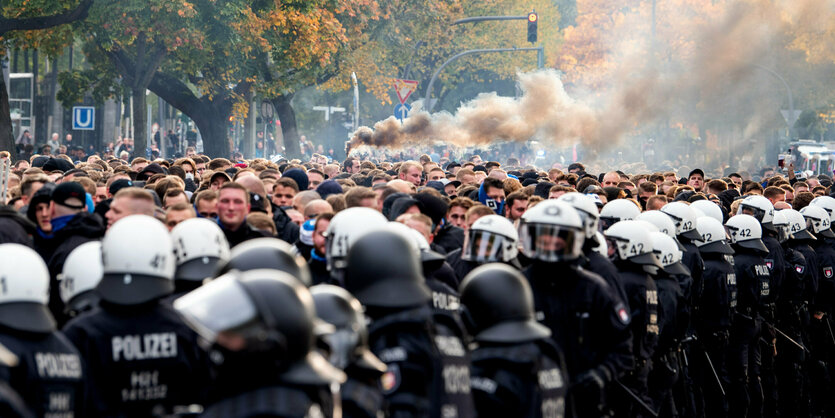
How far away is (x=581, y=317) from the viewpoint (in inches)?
264

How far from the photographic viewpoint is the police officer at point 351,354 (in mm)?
4137

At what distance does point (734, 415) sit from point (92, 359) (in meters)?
7.84

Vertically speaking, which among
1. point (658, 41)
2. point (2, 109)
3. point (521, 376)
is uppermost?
point (658, 41)

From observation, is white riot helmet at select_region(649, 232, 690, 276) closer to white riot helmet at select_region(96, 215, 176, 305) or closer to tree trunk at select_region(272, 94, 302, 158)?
white riot helmet at select_region(96, 215, 176, 305)

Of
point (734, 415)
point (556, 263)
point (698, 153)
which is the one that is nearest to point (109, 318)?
point (556, 263)

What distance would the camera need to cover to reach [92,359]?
16.0 ft

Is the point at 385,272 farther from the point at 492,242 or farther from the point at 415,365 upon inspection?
the point at 492,242

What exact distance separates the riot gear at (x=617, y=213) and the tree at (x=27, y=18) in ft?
48.6

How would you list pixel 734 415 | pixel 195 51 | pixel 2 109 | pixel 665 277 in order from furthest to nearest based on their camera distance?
pixel 195 51 → pixel 2 109 → pixel 734 415 → pixel 665 277

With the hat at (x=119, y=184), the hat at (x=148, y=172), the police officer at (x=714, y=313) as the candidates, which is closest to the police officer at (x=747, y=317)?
the police officer at (x=714, y=313)

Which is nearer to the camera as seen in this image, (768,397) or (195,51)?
(768,397)

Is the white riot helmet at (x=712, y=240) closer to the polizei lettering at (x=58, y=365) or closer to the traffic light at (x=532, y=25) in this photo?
the polizei lettering at (x=58, y=365)

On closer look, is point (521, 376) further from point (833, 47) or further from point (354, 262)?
point (833, 47)

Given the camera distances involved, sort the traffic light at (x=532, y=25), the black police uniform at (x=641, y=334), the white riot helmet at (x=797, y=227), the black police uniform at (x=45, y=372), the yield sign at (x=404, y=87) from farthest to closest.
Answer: the traffic light at (x=532, y=25) → the yield sign at (x=404, y=87) → the white riot helmet at (x=797, y=227) → the black police uniform at (x=641, y=334) → the black police uniform at (x=45, y=372)
